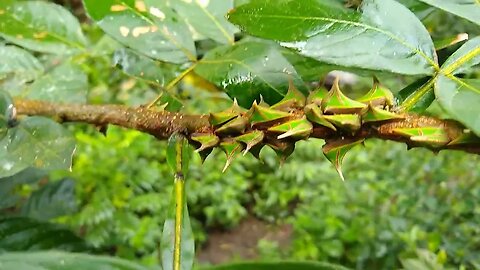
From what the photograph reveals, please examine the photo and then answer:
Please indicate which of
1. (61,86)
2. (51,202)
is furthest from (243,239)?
(61,86)

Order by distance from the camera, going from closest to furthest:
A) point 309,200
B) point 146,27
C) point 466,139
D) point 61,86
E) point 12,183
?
point 466,139 < point 146,27 < point 61,86 < point 12,183 < point 309,200

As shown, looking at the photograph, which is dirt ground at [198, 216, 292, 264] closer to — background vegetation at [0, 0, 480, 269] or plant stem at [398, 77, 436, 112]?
background vegetation at [0, 0, 480, 269]

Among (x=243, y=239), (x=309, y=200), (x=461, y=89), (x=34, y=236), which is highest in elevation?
(x=461, y=89)

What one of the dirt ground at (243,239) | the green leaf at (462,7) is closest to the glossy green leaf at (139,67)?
the green leaf at (462,7)

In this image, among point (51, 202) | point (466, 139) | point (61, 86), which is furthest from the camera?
point (51, 202)

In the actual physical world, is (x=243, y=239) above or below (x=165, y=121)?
below

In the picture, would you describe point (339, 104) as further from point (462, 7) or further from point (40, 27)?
point (40, 27)

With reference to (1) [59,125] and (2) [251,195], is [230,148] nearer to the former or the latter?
(1) [59,125]
